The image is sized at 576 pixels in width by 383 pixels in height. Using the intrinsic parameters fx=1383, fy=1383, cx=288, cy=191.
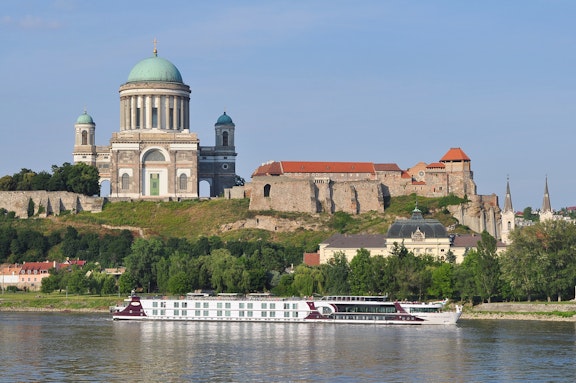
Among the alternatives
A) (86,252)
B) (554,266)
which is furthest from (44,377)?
(86,252)

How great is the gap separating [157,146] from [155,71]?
7999 mm

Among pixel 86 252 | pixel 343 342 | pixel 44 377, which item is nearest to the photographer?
pixel 44 377

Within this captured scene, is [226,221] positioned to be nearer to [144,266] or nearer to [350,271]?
[144,266]

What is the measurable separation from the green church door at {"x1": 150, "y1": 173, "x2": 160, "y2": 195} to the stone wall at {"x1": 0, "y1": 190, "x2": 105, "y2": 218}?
4.93 metres

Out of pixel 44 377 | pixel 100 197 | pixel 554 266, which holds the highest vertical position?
pixel 100 197

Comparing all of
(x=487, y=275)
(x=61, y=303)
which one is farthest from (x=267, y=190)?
(x=487, y=275)

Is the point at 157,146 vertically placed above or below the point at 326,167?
above

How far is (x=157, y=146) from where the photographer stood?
126 metres

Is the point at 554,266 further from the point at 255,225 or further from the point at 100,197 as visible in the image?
the point at 100,197

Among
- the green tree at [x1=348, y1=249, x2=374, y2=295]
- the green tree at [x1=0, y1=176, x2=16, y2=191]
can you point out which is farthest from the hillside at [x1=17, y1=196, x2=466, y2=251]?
the green tree at [x1=348, y1=249, x2=374, y2=295]

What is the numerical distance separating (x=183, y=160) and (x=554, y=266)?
47.8m

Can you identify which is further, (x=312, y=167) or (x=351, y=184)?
(x=312, y=167)

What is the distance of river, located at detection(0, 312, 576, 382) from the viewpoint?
185ft

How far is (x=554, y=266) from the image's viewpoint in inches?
3430
